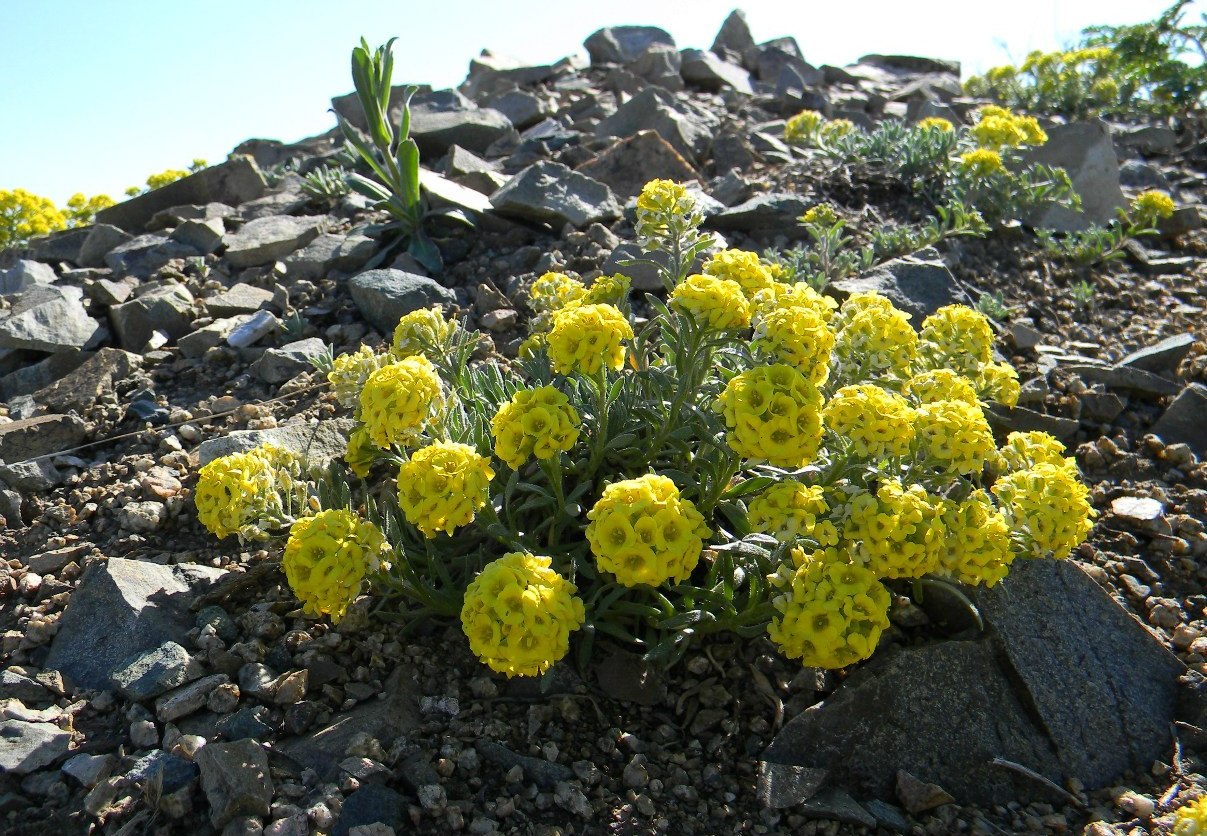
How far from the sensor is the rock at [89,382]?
4.67 metres

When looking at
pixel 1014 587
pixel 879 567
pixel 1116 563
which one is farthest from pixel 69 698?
pixel 1116 563

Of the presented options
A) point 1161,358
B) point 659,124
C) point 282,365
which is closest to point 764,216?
point 659,124

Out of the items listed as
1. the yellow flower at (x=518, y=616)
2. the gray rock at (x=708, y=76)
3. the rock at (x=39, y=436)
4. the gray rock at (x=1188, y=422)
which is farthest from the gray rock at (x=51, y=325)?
the gray rock at (x=708, y=76)

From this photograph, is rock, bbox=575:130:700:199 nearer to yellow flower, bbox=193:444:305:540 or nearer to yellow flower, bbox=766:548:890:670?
yellow flower, bbox=193:444:305:540

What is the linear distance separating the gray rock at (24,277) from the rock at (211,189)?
1097 mm

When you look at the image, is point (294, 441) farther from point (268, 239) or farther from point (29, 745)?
point (268, 239)

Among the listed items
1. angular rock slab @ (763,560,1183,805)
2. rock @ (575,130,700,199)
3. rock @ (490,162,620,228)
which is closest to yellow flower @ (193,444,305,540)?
angular rock slab @ (763,560,1183,805)

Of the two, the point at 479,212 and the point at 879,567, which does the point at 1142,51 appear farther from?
the point at 879,567

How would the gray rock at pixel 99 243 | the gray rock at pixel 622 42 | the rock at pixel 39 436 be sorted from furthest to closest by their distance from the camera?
the gray rock at pixel 622 42 → the gray rock at pixel 99 243 → the rock at pixel 39 436

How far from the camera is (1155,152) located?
9.47m

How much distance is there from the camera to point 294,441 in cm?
389

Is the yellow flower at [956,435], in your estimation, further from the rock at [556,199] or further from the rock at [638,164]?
the rock at [638,164]

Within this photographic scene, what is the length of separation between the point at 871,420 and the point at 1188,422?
9.38 feet

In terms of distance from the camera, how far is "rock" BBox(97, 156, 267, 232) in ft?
24.4
